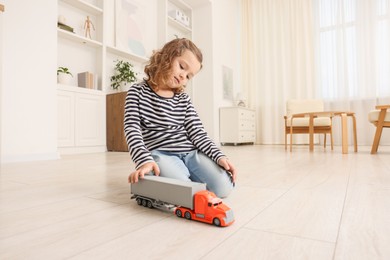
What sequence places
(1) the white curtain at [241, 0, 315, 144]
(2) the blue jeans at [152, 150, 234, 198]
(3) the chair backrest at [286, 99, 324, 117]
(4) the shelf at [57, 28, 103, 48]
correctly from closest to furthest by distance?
(2) the blue jeans at [152, 150, 234, 198], (4) the shelf at [57, 28, 103, 48], (3) the chair backrest at [286, 99, 324, 117], (1) the white curtain at [241, 0, 315, 144]

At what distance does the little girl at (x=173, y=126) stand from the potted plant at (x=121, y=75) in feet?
8.41

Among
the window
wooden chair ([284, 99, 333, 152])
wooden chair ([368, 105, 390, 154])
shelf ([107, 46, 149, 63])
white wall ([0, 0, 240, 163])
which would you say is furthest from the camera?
the window

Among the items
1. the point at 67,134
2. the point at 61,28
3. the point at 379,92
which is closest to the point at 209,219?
the point at 67,134

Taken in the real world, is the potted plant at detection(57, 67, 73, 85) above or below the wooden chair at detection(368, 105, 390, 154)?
above

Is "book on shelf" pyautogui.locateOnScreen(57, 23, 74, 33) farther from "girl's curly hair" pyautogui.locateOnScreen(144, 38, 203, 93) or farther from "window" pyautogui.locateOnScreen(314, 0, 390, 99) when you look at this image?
"window" pyautogui.locateOnScreen(314, 0, 390, 99)

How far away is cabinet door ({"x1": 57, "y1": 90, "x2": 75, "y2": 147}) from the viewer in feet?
9.07

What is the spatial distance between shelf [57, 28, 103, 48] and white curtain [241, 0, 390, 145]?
10.00 ft

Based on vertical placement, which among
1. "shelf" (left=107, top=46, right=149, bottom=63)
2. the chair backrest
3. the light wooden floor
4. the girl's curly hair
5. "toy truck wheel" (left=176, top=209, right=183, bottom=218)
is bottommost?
the light wooden floor

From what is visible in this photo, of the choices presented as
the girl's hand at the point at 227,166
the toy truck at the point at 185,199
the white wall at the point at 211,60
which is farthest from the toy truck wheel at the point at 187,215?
the white wall at the point at 211,60

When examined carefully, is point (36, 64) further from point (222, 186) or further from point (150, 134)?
point (222, 186)

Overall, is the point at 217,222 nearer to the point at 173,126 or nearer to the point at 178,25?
the point at 173,126

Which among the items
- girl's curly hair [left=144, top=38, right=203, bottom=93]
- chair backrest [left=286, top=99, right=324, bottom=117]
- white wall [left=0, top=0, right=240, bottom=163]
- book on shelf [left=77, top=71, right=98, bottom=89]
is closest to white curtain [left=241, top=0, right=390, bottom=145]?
chair backrest [left=286, top=99, right=324, bottom=117]

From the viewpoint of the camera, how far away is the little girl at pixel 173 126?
906 mm

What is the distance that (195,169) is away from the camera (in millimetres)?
976
